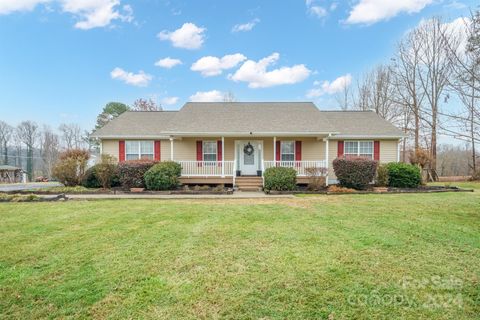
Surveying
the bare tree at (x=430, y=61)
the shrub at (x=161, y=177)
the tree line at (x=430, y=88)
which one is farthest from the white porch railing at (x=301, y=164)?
the bare tree at (x=430, y=61)

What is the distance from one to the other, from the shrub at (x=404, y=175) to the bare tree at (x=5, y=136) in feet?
174

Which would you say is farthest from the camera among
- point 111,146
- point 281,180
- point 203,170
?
point 111,146

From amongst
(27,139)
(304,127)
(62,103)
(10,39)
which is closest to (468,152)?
(304,127)

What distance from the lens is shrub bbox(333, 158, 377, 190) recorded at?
39.3 feet

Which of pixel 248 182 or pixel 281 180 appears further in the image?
pixel 248 182

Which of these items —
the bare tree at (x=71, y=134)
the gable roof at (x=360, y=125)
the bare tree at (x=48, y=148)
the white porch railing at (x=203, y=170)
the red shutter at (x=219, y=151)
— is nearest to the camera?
the white porch railing at (x=203, y=170)

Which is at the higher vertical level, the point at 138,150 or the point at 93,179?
the point at 138,150

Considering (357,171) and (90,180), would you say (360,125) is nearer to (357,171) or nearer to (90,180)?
(357,171)

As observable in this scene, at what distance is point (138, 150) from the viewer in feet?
48.5

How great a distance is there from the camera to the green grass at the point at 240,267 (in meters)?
2.62

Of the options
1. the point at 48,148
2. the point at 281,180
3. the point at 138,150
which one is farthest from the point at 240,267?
the point at 48,148

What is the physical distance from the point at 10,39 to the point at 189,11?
1178 cm

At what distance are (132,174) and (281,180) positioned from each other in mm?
7243

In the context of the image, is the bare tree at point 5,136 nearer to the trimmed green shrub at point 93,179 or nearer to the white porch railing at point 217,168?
the trimmed green shrub at point 93,179
